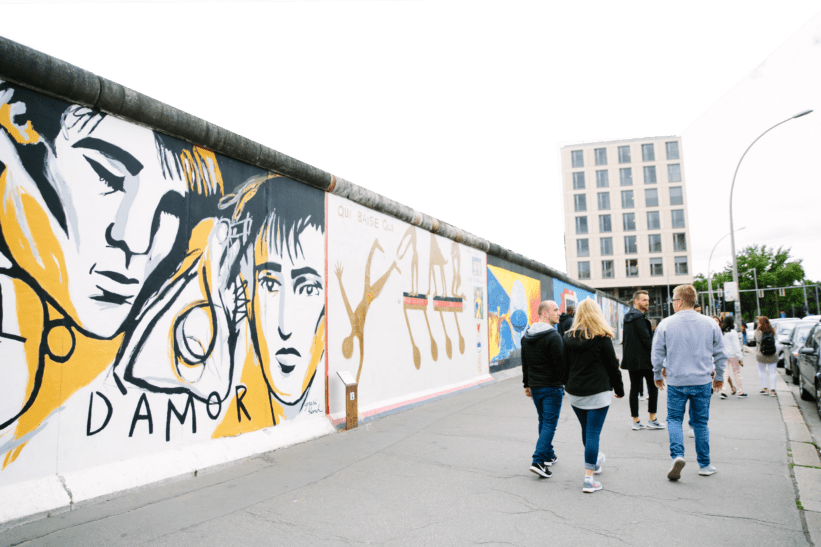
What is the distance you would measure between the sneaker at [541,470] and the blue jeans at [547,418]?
4 cm

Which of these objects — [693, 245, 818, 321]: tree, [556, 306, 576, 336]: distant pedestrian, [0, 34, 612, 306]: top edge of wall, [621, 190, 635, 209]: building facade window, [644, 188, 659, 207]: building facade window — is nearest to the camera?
[0, 34, 612, 306]: top edge of wall

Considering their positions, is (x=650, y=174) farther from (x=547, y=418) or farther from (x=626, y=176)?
(x=547, y=418)

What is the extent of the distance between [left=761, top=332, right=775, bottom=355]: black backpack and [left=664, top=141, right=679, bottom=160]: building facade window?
6080cm

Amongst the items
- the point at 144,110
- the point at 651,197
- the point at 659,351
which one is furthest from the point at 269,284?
the point at 651,197

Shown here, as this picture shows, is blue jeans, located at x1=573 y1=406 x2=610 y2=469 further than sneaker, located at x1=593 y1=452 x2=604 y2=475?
No

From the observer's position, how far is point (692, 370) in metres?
5.06

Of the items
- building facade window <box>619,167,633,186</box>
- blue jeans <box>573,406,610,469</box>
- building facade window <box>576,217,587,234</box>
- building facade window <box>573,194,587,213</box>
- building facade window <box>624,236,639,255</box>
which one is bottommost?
blue jeans <box>573,406,610,469</box>

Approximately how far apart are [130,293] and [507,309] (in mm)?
11859

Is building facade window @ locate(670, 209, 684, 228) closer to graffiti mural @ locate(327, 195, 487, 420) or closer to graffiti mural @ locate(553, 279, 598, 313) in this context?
graffiti mural @ locate(553, 279, 598, 313)

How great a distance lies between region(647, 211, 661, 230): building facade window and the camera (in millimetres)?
64188

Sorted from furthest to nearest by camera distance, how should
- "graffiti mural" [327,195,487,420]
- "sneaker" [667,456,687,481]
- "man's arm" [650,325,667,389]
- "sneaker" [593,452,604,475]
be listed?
"graffiti mural" [327,195,487,420] → "man's arm" [650,325,667,389] → "sneaker" [593,452,604,475] → "sneaker" [667,456,687,481]

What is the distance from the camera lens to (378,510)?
13.8 feet

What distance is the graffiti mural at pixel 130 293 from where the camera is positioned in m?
4.19

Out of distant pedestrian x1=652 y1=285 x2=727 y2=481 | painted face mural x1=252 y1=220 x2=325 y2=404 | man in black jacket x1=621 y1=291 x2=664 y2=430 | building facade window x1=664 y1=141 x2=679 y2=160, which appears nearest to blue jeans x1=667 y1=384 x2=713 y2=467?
distant pedestrian x1=652 y1=285 x2=727 y2=481
